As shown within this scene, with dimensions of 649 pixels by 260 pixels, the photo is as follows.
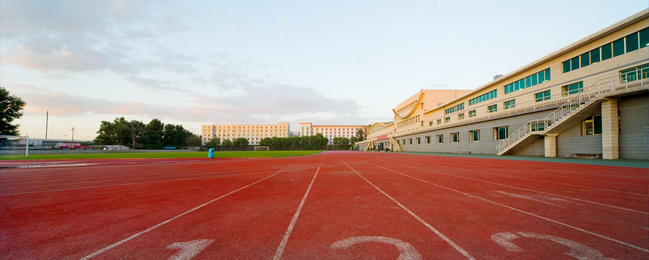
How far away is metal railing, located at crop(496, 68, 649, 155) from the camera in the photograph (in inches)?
674

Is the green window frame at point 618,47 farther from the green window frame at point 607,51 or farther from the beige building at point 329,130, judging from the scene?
the beige building at point 329,130

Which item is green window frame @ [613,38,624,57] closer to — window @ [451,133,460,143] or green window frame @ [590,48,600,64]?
green window frame @ [590,48,600,64]

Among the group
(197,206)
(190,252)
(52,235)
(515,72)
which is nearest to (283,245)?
(190,252)

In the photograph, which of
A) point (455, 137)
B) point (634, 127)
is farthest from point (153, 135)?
point (634, 127)

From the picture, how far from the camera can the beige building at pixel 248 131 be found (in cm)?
15662

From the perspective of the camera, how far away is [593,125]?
→ 18.9 m

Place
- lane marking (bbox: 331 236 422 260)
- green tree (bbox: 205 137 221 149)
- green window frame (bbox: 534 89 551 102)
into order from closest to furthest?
lane marking (bbox: 331 236 422 260) < green window frame (bbox: 534 89 551 102) < green tree (bbox: 205 137 221 149)

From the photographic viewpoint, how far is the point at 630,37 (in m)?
17.9

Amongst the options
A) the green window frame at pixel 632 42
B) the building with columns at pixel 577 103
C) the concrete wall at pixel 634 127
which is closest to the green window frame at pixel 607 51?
the building with columns at pixel 577 103

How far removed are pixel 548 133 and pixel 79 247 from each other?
97.4 ft

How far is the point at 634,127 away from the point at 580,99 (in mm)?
4376

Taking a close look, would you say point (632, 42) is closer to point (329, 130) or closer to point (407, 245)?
point (407, 245)

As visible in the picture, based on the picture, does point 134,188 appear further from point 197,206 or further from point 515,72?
point 515,72

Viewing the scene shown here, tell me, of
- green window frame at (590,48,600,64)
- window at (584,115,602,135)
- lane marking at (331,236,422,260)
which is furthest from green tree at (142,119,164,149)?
green window frame at (590,48,600,64)
